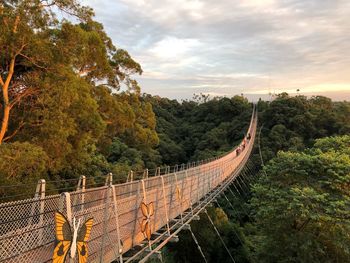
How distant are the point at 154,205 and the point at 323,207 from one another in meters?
5.99

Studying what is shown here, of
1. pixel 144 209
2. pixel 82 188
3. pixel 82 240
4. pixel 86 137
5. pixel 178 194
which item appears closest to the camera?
pixel 82 240

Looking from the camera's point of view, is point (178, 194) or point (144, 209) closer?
point (144, 209)

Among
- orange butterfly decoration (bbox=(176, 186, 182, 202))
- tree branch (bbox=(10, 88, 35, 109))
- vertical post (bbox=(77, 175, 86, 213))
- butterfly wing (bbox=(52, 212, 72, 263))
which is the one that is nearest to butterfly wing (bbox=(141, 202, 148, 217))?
vertical post (bbox=(77, 175, 86, 213))

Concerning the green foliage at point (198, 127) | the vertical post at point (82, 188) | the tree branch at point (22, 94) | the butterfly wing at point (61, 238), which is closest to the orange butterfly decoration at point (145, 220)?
the vertical post at point (82, 188)

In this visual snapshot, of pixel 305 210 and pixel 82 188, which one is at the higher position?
pixel 82 188

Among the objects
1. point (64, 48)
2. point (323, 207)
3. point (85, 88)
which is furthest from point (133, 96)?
point (323, 207)

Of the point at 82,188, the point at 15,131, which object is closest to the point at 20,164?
the point at 15,131

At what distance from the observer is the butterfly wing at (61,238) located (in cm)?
236

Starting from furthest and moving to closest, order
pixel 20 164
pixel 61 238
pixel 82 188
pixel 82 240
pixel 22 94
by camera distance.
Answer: pixel 22 94
pixel 20 164
pixel 82 188
pixel 82 240
pixel 61 238

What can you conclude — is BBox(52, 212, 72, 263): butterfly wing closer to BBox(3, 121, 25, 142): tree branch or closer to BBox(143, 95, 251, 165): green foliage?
BBox(3, 121, 25, 142): tree branch

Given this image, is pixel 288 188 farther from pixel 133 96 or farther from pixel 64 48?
pixel 133 96

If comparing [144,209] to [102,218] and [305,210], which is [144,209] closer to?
[102,218]

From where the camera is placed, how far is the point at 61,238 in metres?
2.39

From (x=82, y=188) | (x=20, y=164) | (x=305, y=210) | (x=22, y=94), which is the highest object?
(x=22, y=94)
